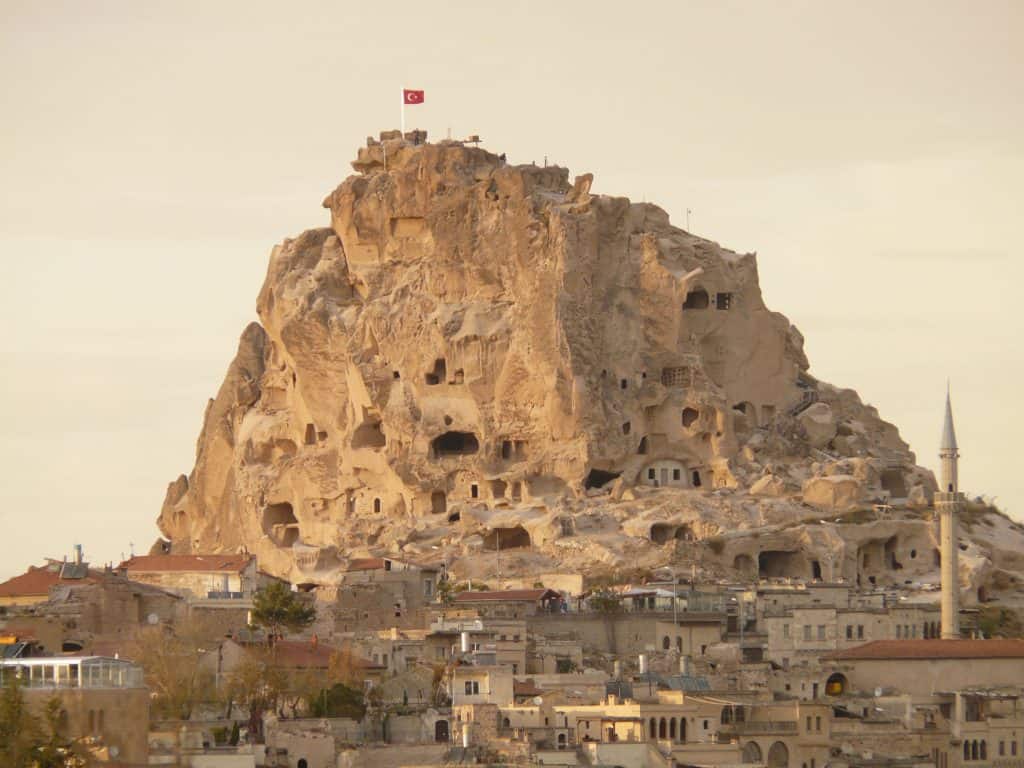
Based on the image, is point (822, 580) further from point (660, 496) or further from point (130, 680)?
point (130, 680)

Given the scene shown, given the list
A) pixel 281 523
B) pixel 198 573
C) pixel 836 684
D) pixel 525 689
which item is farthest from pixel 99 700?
pixel 281 523

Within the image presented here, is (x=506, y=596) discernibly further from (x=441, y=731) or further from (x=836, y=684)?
(x=441, y=731)

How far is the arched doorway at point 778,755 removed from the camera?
88.0 meters

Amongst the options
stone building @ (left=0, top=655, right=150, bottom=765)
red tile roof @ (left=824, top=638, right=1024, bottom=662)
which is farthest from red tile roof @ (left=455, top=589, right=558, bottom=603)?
stone building @ (left=0, top=655, right=150, bottom=765)

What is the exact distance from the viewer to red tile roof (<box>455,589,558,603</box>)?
109062mm

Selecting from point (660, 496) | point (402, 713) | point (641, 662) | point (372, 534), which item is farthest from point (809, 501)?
point (402, 713)

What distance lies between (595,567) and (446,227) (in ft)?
55.9

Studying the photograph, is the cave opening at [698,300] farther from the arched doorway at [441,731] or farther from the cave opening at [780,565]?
the arched doorway at [441,731]

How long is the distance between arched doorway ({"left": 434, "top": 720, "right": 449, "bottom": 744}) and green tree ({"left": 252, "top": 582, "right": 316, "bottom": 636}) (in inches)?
492

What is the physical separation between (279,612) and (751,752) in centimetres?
1733

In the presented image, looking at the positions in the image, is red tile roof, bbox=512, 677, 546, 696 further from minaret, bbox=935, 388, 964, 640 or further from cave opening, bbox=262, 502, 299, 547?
cave opening, bbox=262, 502, 299, 547

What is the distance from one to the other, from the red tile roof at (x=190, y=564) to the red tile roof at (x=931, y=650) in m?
21.1

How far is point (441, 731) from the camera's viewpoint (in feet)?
278

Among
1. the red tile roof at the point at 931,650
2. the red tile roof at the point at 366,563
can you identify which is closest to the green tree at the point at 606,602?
the red tile roof at the point at 931,650
